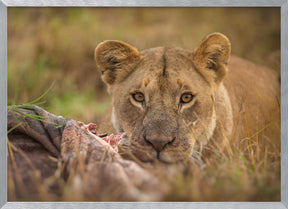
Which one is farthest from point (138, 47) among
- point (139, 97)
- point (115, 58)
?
point (139, 97)

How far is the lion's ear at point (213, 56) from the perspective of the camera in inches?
118

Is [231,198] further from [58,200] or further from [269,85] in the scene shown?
[269,85]

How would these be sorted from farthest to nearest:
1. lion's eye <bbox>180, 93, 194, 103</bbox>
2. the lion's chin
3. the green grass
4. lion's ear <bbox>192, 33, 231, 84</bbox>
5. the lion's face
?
lion's ear <bbox>192, 33, 231, 84</bbox> < lion's eye <bbox>180, 93, 194, 103</bbox> < the lion's face < the lion's chin < the green grass

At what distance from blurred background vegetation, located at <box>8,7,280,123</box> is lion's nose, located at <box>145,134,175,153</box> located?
1.14 metres

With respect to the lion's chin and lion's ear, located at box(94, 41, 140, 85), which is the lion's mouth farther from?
lion's ear, located at box(94, 41, 140, 85)

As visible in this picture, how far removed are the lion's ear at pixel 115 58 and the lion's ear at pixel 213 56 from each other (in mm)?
500

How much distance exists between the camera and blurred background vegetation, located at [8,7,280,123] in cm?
375

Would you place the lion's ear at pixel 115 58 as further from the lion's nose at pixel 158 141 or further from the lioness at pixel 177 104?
the lion's nose at pixel 158 141

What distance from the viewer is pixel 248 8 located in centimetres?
292

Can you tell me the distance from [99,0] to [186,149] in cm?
121

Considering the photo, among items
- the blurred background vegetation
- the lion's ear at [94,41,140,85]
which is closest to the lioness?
the lion's ear at [94,41,140,85]

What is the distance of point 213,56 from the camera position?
3092 millimetres

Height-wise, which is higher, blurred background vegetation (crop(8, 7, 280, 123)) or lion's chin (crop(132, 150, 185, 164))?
blurred background vegetation (crop(8, 7, 280, 123))

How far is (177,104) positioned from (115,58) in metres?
0.70
